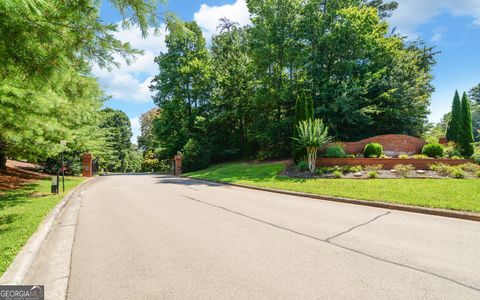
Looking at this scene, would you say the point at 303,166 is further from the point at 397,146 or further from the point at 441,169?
the point at 397,146

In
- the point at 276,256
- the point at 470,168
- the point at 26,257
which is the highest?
the point at 470,168

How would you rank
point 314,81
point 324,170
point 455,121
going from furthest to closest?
point 314,81 → point 455,121 → point 324,170

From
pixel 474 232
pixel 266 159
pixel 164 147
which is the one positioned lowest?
pixel 474 232

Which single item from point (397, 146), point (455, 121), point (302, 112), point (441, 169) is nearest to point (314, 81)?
point (302, 112)

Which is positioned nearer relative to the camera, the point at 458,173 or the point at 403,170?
the point at 458,173

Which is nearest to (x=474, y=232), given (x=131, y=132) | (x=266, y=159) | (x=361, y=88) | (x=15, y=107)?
(x=15, y=107)

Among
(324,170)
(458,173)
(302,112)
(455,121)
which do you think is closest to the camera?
(458,173)

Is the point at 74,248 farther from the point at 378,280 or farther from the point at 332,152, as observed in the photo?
the point at 332,152

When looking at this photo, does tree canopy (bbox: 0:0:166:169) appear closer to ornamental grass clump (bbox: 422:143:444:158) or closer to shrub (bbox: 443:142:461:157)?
ornamental grass clump (bbox: 422:143:444:158)

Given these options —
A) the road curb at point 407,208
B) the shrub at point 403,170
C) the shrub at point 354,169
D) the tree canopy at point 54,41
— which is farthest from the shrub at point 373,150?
the tree canopy at point 54,41

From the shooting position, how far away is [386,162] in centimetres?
1534

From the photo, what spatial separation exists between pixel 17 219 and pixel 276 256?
21.8 ft

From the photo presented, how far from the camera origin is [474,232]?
5461 mm

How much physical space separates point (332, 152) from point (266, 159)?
9.90m
